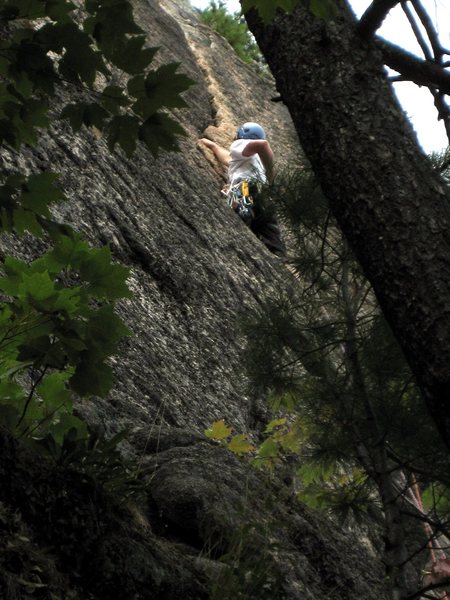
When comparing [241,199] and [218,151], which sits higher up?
[218,151]

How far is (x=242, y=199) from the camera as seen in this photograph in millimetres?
10258

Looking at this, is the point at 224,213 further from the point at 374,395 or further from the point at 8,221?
the point at 8,221

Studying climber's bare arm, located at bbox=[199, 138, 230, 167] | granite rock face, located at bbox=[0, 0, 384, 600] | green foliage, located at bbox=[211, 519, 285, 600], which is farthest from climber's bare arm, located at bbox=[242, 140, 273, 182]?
green foliage, located at bbox=[211, 519, 285, 600]

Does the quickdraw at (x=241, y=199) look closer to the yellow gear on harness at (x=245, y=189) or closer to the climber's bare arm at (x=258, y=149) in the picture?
the yellow gear on harness at (x=245, y=189)

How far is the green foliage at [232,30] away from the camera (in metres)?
17.9

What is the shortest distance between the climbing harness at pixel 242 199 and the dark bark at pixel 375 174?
673 centimetres

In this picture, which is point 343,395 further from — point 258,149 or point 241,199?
point 258,149

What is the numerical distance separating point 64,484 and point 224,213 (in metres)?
6.93

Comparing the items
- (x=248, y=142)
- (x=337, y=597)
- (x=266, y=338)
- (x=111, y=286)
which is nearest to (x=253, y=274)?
(x=248, y=142)

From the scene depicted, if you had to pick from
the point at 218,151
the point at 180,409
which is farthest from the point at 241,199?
the point at 180,409

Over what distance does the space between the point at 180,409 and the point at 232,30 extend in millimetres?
13306

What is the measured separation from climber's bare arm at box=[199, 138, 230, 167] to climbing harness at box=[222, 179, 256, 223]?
886 millimetres

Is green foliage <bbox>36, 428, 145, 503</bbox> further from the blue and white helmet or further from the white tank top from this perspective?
the blue and white helmet

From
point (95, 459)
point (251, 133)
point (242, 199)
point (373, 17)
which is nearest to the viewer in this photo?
point (95, 459)
